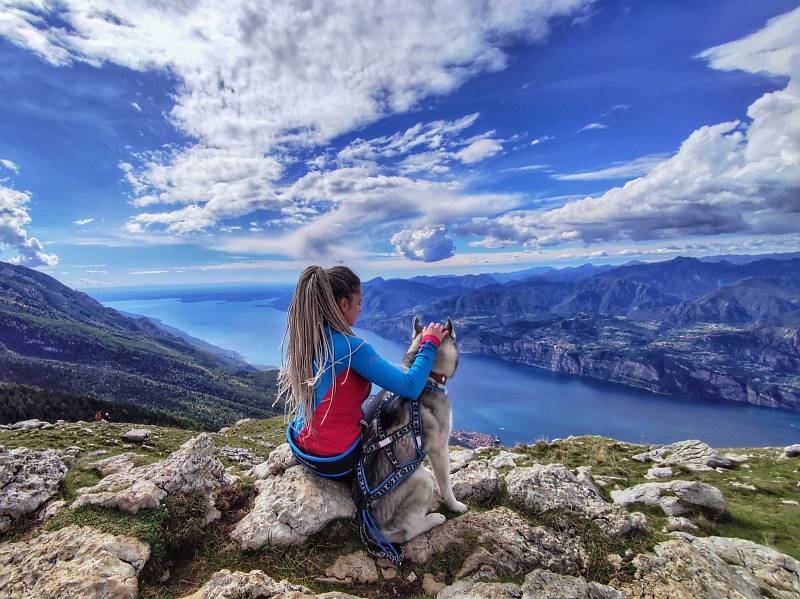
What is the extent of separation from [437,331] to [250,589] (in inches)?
137

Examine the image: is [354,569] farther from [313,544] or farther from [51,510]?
[51,510]

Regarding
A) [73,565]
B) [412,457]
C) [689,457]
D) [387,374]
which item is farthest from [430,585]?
[689,457]

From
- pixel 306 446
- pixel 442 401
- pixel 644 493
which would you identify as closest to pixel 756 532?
pixel 644 493

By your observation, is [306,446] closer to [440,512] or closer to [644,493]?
[440,512]

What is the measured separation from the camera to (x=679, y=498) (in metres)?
7.61

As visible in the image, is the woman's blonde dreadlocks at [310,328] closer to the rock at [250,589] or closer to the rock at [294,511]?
the rock at [294,511]

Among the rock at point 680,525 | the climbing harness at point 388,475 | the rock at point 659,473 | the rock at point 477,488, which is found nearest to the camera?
the climbing harness at point 388,475

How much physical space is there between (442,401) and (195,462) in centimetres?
400

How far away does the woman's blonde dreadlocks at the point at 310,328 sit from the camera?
4.45 meters

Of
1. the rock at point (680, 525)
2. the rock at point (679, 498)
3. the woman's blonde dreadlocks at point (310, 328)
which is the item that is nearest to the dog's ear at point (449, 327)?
the woman's blonde dreadlocks at point (310, 328)

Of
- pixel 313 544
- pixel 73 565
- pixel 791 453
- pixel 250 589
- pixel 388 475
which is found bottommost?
pixel 791 453

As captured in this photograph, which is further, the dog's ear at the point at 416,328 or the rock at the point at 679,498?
the rock at the point at 679,498

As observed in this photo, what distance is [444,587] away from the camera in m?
4.22

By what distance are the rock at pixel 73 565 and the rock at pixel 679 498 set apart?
8.56m
